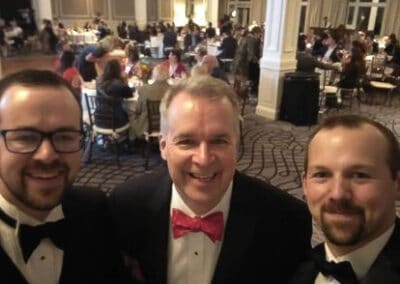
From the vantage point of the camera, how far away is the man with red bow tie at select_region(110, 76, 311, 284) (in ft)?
4.09

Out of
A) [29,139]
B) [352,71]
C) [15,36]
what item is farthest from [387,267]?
[15,36]

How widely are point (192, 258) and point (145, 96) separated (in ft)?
11.7

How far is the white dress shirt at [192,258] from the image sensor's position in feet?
4.38

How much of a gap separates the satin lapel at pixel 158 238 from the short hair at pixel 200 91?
0.25 metres

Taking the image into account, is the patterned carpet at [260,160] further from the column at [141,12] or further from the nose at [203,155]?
the column at [141,12]

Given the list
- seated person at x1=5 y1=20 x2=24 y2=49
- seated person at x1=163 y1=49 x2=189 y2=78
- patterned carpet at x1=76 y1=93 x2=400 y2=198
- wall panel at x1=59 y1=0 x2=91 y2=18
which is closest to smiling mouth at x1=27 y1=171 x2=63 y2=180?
patterned carpet at x1=76 y1=93 x2=400 y2=198

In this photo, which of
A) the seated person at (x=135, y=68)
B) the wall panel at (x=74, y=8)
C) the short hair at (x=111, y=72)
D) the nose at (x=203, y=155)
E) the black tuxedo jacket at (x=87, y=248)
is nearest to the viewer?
the black tuxedo jacket at (x=87, y=248)

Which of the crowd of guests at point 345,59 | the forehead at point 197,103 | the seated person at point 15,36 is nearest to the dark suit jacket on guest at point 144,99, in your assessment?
the crowd of guests at point 345,59

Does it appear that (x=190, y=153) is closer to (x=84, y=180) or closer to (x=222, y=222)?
(x=222, y=222)

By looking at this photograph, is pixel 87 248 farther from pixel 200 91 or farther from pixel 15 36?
pixel 15 36

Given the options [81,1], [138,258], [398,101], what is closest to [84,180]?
[138,258]

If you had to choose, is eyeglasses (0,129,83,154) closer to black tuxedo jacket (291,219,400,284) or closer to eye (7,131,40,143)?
eye (7,131,40,143)

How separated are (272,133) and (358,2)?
1238 centimetres

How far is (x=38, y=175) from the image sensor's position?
980 mm
